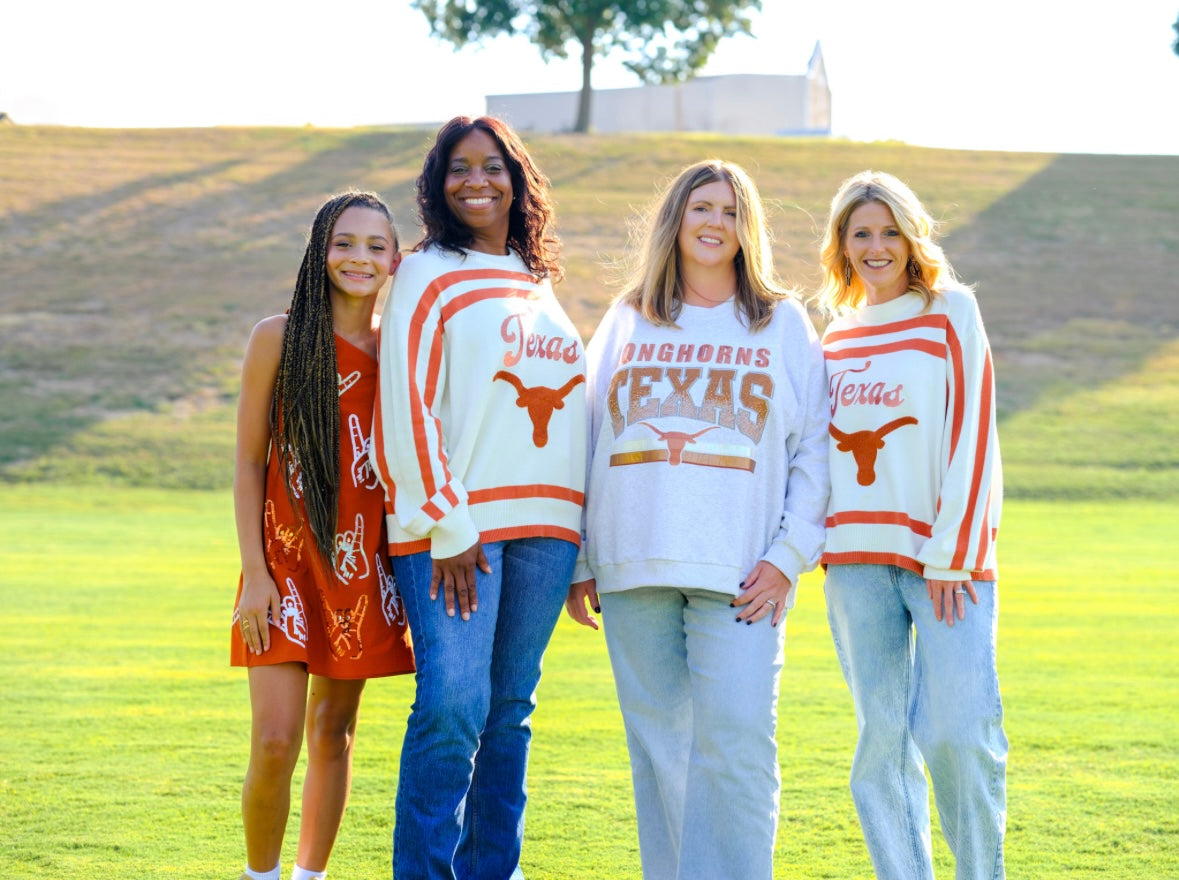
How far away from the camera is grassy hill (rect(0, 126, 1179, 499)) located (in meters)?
18.8

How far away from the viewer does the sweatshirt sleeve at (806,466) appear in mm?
3348

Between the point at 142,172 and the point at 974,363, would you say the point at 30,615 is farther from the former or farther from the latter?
the point at 142,172

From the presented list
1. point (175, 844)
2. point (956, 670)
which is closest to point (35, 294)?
point (175, 844)

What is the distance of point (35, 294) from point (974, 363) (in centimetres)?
2496

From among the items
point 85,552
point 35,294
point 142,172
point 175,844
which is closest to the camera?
point 175,844

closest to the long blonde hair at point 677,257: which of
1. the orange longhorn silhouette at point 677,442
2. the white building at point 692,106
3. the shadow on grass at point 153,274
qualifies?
the orange longhorn silhouette at point 677,442

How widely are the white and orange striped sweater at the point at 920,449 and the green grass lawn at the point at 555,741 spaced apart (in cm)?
115

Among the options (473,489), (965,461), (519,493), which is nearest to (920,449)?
(965,461)

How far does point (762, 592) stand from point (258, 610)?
132 centimetres

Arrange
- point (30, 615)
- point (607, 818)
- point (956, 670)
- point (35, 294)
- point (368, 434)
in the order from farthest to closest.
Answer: point (35, 294), point (30, 615), point (607, 818), point (368, 434), point (956, 670)

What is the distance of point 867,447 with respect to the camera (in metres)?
3.42

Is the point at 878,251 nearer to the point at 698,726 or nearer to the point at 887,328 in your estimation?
the point at 887,328

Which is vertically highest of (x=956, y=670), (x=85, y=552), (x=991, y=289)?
(x=991, y=289)

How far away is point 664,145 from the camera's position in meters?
37.2
